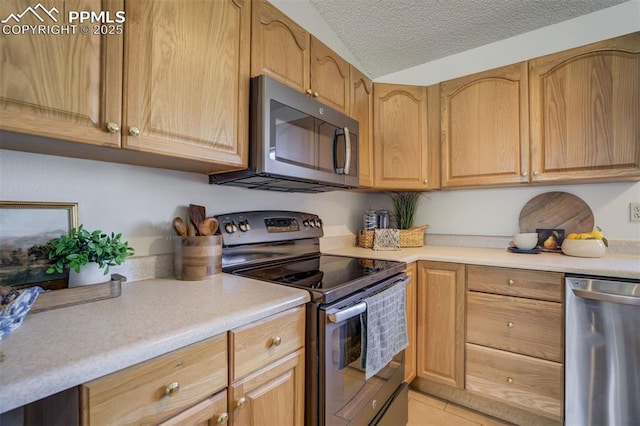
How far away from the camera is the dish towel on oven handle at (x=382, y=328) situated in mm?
1169

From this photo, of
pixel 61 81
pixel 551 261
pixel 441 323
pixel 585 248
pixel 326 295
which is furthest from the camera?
pixel 441 323

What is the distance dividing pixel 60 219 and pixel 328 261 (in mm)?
1229

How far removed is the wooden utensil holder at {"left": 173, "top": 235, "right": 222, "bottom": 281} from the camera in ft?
3.74

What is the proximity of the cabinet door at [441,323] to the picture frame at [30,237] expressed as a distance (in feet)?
5.97

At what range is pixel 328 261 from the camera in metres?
1.70

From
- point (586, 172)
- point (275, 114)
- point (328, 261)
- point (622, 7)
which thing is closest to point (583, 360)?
point (586, 172)

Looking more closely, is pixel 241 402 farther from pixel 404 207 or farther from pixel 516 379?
pixel 404 207

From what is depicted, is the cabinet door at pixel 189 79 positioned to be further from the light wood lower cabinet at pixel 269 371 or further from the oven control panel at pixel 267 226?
the light wood lower cabinet at pixel 269 371

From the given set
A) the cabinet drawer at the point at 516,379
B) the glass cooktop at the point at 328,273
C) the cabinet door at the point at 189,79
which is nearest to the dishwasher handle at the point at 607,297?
the cabinet drawer at the point at 516,379

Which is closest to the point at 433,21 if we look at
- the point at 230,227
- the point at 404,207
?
the point at 404,207

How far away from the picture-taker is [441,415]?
1.68 meters

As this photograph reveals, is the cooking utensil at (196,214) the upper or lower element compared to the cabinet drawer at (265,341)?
upper

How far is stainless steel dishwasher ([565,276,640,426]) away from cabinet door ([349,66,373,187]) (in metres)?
1.28

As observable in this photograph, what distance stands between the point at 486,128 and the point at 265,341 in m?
2.00
